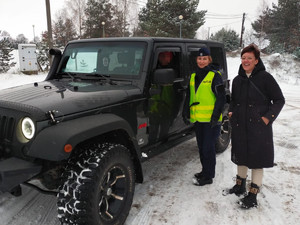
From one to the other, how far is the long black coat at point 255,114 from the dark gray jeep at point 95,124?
851 mm

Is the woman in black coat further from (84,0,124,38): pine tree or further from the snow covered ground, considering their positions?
(84,0,124,38): pine tree

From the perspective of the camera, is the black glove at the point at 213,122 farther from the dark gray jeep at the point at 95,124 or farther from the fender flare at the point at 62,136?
the fender flare at the point at 62,136

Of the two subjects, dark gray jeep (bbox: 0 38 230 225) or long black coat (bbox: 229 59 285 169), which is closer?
dark gray jeep (bbox: 0 38 230 225)

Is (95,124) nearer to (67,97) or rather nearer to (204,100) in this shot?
(67,97)

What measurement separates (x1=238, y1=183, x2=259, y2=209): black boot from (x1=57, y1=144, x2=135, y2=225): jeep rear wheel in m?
1.28

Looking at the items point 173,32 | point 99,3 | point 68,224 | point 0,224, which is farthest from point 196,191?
point 99,3

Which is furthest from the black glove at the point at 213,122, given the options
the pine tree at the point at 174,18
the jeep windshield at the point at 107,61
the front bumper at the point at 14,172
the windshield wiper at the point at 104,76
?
the pine tree at the point at 174,18

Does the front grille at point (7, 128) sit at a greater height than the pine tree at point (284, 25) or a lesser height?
lesser

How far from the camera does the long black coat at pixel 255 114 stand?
9.32ft

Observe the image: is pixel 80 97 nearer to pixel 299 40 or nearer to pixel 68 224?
pixel 68 224

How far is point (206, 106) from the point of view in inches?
131

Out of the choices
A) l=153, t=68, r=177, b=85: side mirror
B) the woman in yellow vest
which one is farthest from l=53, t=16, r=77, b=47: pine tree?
l=153, t=68, r=177, b=85: side mirror

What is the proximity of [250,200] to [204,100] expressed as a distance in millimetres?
1250

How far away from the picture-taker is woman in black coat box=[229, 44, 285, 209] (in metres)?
2.85
